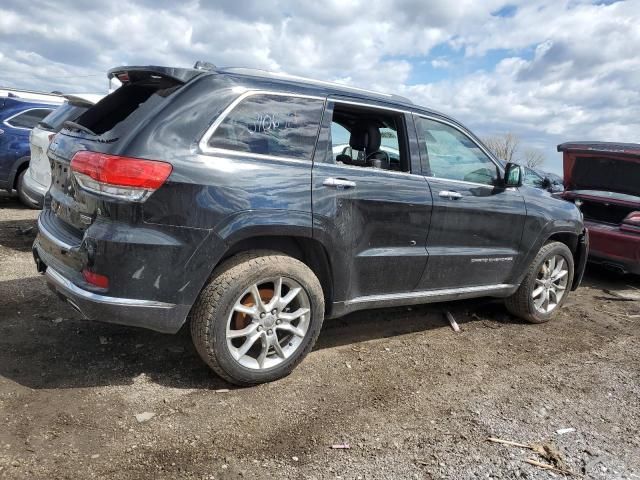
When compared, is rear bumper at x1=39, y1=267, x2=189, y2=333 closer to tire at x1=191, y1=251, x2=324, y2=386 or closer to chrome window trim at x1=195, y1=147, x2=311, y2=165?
tire at x1=191, y1=251, x2=324, y2=386

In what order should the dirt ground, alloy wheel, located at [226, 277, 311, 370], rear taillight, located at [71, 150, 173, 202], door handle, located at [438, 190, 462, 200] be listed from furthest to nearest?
1. door handle, located at [438, 190, 462, 200]
2. alloy wheel, located at [226, 277, 311, 370]
3. rear taillight, located at [71, 150, 173, 202]
4. the dirt ground

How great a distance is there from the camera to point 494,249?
445 centimetres

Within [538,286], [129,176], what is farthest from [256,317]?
[538,286]

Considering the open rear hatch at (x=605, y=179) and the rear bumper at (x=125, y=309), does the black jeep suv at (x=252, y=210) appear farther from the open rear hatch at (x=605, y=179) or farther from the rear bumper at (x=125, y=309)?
the open rear hatch at (x=605, y=179)

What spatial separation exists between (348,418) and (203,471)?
3.06 feet

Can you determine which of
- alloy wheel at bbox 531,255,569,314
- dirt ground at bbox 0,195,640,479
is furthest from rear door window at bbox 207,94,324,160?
alloy wheel at bbox 531,255,569,314

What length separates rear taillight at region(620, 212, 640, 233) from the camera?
6.21 meters

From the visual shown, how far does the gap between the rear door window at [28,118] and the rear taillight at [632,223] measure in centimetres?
873

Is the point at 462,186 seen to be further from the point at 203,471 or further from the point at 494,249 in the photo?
the point at 203,471

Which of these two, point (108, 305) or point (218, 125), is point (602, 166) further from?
point (108, 305)

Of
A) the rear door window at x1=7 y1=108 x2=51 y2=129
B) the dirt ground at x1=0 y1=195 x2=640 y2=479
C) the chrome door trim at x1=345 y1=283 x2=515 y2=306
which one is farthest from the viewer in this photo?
the rear door window at x1=7 y1=108 x2=51 y2=129

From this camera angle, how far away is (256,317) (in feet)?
10.5

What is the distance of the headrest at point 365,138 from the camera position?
13.9 feet

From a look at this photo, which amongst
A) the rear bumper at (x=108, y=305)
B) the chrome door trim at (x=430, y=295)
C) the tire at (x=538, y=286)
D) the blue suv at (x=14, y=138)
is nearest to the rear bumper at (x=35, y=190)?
the blue suv at (x=14, y=138)
